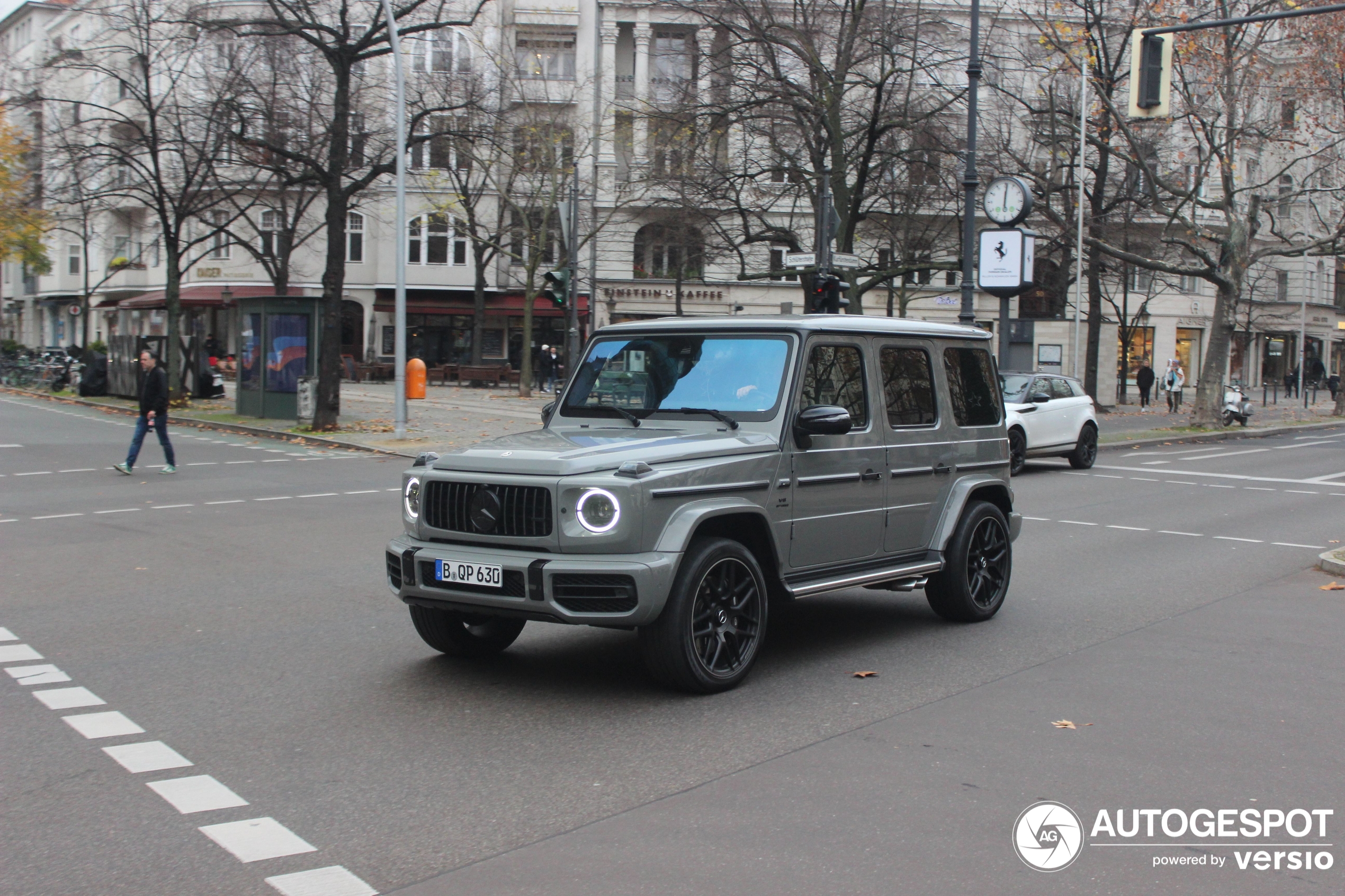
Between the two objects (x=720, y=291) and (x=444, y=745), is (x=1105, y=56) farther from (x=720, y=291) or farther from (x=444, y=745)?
(x=444, y=745)

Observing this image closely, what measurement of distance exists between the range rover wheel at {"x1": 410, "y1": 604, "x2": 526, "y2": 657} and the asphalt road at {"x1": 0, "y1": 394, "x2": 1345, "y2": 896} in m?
0.09

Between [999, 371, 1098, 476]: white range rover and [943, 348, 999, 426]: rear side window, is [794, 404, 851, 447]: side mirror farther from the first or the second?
[999, 371, 1098, 476]: white range rover

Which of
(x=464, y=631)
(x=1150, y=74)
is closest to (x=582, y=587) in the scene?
(x=464, y=631)

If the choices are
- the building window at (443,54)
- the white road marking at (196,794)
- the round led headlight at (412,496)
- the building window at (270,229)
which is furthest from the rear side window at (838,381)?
the building window at (270,229)

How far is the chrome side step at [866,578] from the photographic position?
22.6 feet

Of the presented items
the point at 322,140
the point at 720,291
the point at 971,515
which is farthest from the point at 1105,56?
the point at 971,515

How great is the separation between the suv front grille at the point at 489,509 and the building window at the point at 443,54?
97.5ft

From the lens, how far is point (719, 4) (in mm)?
26359

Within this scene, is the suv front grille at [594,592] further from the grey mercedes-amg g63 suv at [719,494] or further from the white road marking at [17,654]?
the white road marking at [17,654]

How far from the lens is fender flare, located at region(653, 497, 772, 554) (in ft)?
19.7

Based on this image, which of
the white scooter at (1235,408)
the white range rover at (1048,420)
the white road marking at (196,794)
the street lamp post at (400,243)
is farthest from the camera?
the white scooter at (1235,408)

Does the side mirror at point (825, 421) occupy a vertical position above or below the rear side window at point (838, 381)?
below

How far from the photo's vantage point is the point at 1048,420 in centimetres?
2031

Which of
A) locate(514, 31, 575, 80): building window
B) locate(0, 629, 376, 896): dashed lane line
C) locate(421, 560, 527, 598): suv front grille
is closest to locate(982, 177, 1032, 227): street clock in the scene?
locate(421, 560, 527, 598): suv front grille
